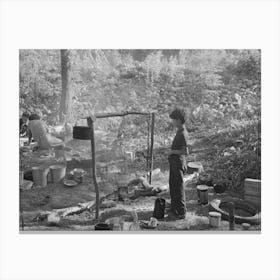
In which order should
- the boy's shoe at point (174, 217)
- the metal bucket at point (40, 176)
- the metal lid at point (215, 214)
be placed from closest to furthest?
the metal lid at point (215, 214) → the boy's shoe at point (174, 217) → the metal bucket at point (40, 176)

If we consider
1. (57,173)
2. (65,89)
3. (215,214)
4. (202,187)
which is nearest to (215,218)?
(215,214)

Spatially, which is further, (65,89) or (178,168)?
(65,89)

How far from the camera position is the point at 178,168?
552cm

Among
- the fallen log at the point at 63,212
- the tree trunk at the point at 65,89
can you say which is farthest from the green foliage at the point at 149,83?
the fallen log at the point at 63,212

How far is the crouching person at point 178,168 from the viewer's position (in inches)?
217

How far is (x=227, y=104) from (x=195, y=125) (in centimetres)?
61

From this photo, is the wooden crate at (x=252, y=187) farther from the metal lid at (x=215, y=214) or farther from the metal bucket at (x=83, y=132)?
the metal bucket at (x=83, y=132)

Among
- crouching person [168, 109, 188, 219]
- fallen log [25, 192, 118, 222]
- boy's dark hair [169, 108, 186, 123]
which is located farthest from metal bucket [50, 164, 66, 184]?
boy's dark hair [169, 108, 186, 123]

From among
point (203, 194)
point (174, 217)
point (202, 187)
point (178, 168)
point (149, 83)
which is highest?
point (149, 83)

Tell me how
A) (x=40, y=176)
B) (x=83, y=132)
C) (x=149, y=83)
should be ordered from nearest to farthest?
(x=83, y=132) < (x=40, y=176) < (x=149, y=83)

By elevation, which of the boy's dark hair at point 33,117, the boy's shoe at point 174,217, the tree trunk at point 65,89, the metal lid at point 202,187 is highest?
the tree trunk at point 65,89

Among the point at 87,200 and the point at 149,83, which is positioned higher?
the point at 149,83

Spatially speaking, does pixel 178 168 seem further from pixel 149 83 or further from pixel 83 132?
pixel 83 132

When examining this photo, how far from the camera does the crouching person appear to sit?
5508mm
